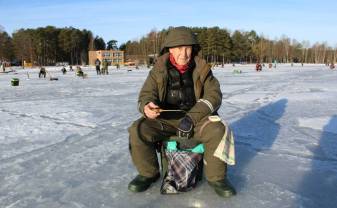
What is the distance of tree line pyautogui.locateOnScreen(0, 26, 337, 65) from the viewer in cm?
8462

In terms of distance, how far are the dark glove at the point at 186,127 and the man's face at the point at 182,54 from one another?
1.75 feet

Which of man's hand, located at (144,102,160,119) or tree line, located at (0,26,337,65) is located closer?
man's hand, located at (144,102,160,119)

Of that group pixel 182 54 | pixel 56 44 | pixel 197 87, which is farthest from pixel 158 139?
pixel 56 44

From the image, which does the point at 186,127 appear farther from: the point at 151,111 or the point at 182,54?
the point at 182,54

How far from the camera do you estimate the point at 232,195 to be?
2998 millimetres

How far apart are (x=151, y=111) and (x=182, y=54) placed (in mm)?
599

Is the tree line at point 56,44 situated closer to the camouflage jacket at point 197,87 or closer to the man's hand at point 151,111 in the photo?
the camouflage jacket at point 197,87

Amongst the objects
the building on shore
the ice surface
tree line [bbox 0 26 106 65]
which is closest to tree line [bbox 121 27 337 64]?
the building on shore

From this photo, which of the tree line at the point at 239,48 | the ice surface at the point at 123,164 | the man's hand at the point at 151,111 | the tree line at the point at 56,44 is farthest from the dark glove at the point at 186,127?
the tree line at the point at 56,44

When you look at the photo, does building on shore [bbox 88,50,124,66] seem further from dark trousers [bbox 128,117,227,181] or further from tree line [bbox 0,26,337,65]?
dark trousers [bbox 128,117,227,181]

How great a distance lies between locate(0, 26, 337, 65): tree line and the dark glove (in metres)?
74.5

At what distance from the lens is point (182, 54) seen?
333cm

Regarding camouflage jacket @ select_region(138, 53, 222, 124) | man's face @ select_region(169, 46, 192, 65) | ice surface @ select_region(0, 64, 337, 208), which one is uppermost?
man's face @ select_region(169, 46, 192, 65)

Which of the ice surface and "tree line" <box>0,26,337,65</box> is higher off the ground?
"tree line" <box>0,26,337,65</box>
